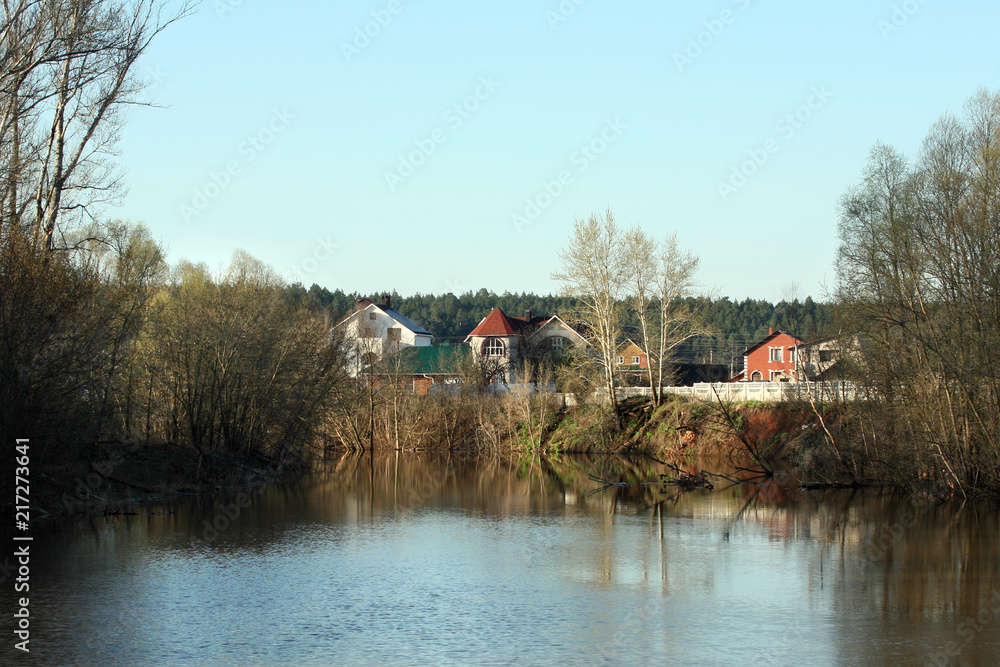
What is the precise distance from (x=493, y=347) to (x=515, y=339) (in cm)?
224

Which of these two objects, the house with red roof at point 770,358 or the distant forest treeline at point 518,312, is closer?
the house with red roof at point 770,358

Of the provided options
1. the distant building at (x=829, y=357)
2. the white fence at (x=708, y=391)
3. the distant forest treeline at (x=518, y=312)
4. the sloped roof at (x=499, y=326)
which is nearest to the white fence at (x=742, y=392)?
the white fence at (x=708, y=391)

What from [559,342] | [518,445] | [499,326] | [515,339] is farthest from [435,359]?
[518,445]

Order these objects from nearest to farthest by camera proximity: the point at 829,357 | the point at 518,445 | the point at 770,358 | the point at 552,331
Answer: the point at 829,357 < the point at 518,445 < the point at 552,331 < the point at 770,358

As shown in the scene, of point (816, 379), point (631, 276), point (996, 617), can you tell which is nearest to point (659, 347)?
point (631, 276)

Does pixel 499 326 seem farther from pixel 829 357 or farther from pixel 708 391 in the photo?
pixel 829 357

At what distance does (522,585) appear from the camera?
14039 mm

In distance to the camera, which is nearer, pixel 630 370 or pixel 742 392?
pixel 742 392

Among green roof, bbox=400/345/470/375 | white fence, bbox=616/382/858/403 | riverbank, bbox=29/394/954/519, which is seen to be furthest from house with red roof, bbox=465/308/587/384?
white fence, bbox=616/382/858/403

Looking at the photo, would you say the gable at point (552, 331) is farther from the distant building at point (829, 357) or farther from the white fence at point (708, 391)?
the distant building at point (829, 357)

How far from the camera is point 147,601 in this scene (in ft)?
41.7

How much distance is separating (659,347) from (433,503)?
75.9 feet

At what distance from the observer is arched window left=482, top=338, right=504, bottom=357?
77062mm

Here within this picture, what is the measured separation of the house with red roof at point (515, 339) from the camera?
2686 inches
